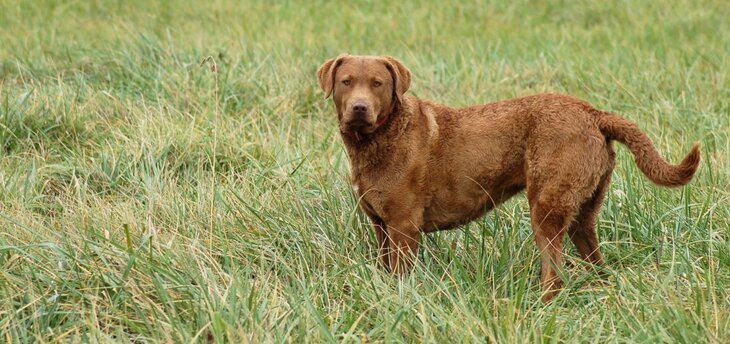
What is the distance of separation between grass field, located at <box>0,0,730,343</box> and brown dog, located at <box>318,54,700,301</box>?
0.51ft

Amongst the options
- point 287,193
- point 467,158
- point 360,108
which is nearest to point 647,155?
point 467,158

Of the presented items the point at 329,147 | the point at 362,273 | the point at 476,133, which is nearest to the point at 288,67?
the point at 329,147

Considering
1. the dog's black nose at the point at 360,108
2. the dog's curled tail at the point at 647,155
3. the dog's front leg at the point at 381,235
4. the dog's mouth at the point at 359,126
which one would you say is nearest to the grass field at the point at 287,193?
the dog's front leg at the point at 381,235

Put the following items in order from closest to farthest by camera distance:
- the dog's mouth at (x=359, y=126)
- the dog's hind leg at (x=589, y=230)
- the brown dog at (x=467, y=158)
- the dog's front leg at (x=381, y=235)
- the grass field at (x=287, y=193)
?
the grass field at (x=287, y=193)
the brown dog at (x=467, y=158)
the dog's mouth at (x=359, y=126)
the dog's hind leg at (x=589, y=230)
the dog's front leg at (x=381, y=235)

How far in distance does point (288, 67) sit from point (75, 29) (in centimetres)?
262

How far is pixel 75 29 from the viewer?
9.30m

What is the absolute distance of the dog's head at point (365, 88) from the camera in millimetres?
4539

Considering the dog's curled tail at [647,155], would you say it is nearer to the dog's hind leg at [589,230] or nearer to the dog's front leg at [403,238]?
the dog's hind leg at [589,230]

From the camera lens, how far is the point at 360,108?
14.7 feet

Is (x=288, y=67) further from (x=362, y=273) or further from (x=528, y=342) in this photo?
(x=528, y=342)

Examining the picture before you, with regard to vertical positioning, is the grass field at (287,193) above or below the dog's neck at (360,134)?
below

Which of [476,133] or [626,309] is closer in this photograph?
[626,309]

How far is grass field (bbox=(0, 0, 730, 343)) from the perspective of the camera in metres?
3.79

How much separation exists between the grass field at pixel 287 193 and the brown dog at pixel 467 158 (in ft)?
0.51
